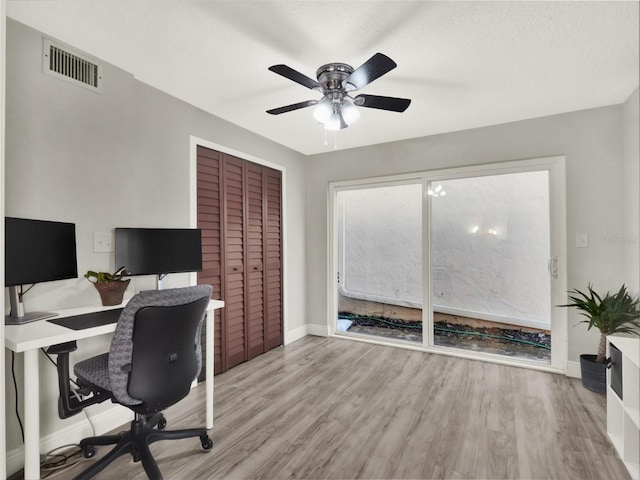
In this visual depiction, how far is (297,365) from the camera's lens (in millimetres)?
3342

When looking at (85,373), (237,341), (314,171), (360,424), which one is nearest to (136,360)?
(85,373)

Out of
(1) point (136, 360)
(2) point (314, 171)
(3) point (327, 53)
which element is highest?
(3) point (327, 53)

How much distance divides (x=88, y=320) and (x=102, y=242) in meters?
0.65

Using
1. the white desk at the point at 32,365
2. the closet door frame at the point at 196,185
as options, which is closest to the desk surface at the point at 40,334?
the white desk at the point at 32,365

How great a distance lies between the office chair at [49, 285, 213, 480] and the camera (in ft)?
5.18

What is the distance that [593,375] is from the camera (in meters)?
2.71

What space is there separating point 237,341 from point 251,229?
1.16m

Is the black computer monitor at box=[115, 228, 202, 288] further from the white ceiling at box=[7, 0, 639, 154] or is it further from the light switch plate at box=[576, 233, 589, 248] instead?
the light switch plate at box=[576, 233, 589, 248]

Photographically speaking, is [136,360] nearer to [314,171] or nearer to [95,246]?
[95,246]

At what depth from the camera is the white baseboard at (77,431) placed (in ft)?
5.89

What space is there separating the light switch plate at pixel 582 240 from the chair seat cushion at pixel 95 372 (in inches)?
147

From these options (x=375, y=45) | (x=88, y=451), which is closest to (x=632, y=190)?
(x=375, y=45)

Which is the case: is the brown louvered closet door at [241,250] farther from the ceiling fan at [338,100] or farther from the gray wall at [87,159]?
the ceiling fan at [338,100]

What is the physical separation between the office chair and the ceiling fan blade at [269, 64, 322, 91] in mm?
1243
